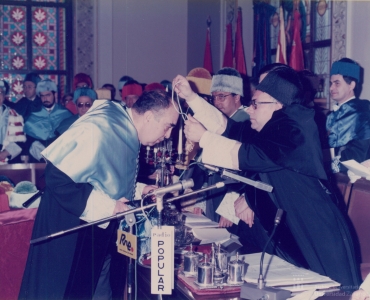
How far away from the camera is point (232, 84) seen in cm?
398

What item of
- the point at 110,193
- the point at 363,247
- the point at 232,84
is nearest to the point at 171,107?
the point at 110,193

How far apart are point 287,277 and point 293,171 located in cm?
56

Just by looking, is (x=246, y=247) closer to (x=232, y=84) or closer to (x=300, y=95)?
(x=300, y=95)

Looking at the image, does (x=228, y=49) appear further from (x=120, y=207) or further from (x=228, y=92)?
(x=120, y=207)

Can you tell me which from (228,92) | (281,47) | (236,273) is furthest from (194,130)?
(281,47)

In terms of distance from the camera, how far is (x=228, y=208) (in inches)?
131

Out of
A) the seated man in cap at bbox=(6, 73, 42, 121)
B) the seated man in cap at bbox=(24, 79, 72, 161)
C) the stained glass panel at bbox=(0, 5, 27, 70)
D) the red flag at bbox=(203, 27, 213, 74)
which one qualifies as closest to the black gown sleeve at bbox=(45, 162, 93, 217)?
the seated man in cap at bbox=(24, 79, 72, 161)

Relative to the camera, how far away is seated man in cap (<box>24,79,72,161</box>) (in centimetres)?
652

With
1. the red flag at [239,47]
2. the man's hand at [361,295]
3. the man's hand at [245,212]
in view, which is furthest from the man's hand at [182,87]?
the red flag at [239,47]

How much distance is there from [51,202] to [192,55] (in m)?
7.40

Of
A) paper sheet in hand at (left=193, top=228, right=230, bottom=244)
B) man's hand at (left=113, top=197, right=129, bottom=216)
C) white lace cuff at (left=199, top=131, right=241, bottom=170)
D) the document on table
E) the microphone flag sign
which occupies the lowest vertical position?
the document on table

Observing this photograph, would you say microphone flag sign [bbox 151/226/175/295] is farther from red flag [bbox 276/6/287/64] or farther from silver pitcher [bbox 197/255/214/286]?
red flag [bbox 276/6/287/64]

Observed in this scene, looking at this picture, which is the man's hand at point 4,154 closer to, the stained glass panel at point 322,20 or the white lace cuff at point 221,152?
the stained glass panel at point 322,20

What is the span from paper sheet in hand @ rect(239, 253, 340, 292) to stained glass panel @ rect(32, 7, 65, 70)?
8272 mm
